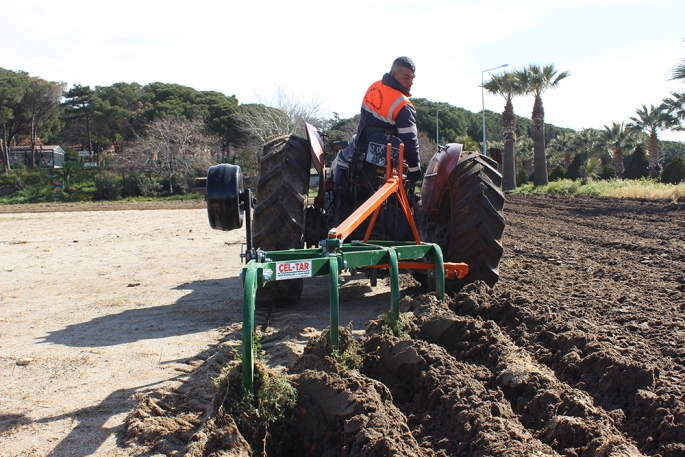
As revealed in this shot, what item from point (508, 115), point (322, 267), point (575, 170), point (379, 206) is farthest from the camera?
point (575, 170)

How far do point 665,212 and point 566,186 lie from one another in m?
14.1

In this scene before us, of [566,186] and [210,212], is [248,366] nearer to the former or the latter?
[210,212]

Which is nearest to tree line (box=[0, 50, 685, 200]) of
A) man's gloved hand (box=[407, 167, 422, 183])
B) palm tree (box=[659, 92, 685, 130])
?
palm tree (box=[659, 92, 685, 130])

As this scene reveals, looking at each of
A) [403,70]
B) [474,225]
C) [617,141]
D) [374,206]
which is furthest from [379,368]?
[617,141]

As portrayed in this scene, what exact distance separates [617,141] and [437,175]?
46029 mm

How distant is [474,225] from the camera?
16.6 ft

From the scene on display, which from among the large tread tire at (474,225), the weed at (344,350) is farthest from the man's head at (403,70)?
the weed at (344,350)

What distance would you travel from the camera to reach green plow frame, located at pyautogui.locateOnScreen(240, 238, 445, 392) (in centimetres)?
293

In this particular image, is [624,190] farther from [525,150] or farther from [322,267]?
[525,150]

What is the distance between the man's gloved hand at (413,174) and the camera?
576 cm

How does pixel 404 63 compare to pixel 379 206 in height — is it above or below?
above

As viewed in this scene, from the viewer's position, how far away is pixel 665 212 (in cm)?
1459

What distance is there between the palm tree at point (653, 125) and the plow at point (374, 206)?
31237 mm

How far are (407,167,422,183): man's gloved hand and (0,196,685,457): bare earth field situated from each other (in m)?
1.08
